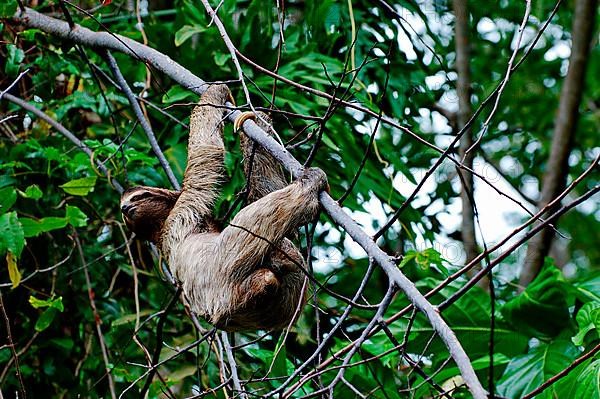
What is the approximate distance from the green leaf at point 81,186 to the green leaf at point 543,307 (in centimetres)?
366

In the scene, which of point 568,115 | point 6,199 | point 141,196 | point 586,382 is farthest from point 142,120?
point 568,115

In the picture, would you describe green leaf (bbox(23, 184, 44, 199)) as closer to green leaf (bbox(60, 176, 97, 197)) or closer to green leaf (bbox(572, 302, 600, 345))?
green leaf (bbox(60, 176, 97, 197))

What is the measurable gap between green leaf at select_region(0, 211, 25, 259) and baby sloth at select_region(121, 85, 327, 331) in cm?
75

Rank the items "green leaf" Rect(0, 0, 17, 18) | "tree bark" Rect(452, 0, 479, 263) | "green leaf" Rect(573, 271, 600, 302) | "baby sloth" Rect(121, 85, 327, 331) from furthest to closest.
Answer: "tree bark" Rect(452, 0, 479, 263), "green leaf" Rect(573, 271, 600, 302), "green leaf" Rect(0, 0, 17, 18), "baby sloth" Rect(121, 85, 327, 331)

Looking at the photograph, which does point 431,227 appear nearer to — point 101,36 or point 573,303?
point 573,303

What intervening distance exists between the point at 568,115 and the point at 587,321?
357cm

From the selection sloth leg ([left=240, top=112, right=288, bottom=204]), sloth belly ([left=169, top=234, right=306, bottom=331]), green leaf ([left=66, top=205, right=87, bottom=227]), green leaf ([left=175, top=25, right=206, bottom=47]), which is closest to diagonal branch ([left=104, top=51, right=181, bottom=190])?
sloth leg ([left=240, top=112, right=288, bottom=204])

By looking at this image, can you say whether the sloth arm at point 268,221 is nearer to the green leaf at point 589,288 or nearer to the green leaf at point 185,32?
the green leaf at point 185,32

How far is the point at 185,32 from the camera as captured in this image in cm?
707

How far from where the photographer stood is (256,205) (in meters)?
4.68

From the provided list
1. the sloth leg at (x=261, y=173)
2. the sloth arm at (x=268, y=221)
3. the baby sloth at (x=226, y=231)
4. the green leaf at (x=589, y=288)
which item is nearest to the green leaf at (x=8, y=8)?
the baby sloth at (x=226, y=231)

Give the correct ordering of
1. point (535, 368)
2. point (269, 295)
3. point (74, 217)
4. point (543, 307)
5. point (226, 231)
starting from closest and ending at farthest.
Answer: point (269, 295), point (226, 231), point (74, 217), point (535, 368), point (543, 307)

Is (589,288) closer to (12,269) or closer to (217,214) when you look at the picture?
(217,214)

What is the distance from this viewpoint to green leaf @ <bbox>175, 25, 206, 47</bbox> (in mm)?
6935
